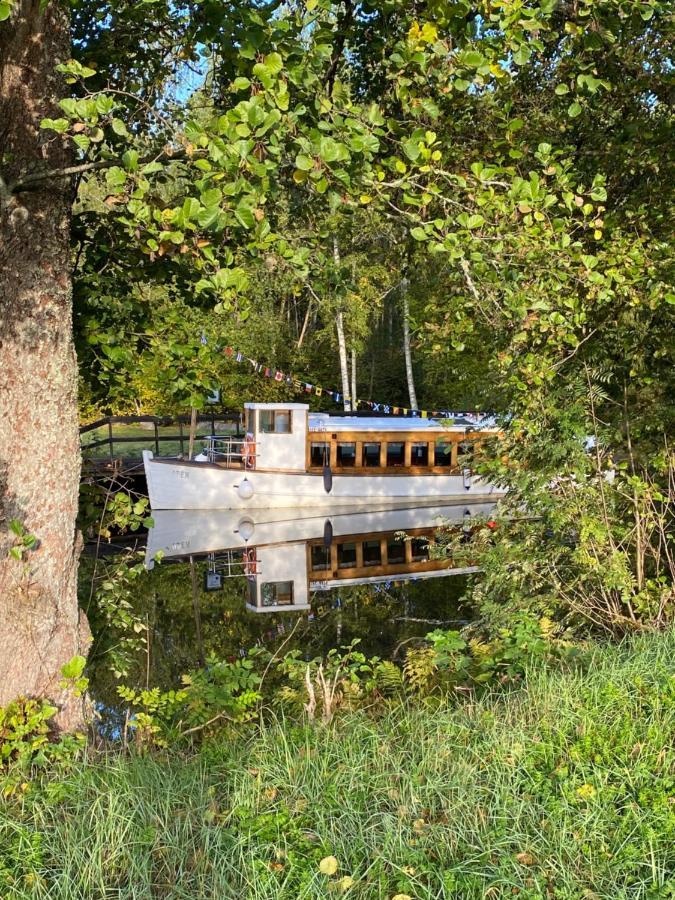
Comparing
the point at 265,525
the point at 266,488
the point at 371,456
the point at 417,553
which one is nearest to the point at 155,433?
the point at 266,488

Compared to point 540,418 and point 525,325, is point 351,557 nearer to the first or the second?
point 540,418

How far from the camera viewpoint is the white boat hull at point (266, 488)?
64.1 feet

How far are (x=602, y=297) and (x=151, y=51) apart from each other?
3.07 m

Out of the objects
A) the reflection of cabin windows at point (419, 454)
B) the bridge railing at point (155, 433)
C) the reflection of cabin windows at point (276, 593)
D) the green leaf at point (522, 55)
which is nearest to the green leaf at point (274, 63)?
the green leaf at point (522, 55)

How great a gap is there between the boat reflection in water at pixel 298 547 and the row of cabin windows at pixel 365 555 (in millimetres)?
18

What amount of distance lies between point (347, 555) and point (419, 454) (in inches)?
256

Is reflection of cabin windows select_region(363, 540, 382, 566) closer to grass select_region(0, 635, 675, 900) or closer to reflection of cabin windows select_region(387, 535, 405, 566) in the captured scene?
reflection of cabin windows select_region(387, 535, 405, 566)

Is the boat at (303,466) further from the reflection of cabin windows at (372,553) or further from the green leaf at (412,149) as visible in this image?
the green leaf at (412,149)

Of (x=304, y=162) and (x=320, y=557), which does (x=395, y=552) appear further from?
(x=304, y=162)

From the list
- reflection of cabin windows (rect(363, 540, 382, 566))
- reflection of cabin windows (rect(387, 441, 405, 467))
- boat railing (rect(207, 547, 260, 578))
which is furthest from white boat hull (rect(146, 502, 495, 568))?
reflection of cabin windows (rect(387, 441, 405, 467))

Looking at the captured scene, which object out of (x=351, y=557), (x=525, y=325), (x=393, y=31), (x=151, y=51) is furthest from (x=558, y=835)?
(x=351, y=557)

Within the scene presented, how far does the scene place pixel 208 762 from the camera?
11.7ft

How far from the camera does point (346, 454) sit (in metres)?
21.2

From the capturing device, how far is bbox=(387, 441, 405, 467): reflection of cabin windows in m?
21.6
